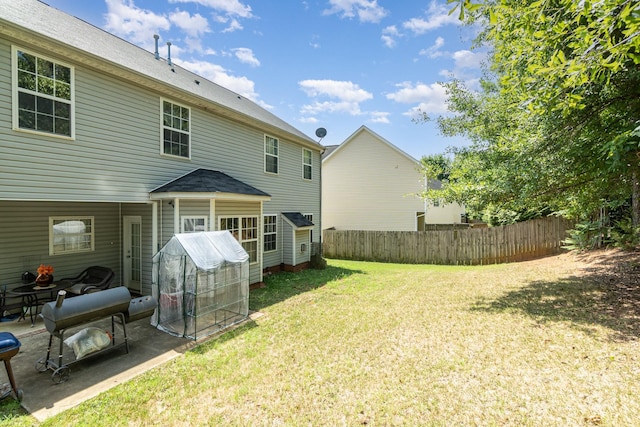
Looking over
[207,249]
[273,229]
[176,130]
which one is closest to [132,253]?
[176,130]

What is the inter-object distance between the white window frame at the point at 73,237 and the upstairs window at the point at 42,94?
293cm

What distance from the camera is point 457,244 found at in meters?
15.3

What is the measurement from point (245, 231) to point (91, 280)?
14.3 ft

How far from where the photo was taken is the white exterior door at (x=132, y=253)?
29.0 ft

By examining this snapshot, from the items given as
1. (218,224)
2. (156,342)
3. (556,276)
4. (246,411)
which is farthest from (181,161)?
(556,276)

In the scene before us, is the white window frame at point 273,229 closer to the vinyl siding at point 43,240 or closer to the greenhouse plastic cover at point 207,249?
the greenhouse plastic cover at point 207,249

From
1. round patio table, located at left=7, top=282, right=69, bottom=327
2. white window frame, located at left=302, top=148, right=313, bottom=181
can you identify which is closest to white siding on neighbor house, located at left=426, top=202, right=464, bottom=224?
white window frame, located at left=302, top=148, right=313, bottom=181

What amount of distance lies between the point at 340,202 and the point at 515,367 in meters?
17.4

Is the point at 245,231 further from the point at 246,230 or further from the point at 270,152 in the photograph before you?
the point at 270,152

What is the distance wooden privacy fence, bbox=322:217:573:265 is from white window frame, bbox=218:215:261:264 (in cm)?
818

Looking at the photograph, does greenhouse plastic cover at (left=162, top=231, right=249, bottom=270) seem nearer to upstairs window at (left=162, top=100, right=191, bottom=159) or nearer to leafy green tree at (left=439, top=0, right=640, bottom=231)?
upstairs window at (left=162, top=100, right=191, bottom=159)

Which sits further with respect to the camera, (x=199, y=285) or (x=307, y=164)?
(x=307, y=164)

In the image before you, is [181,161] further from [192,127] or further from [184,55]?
[184,55]

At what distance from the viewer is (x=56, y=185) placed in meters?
6.24
